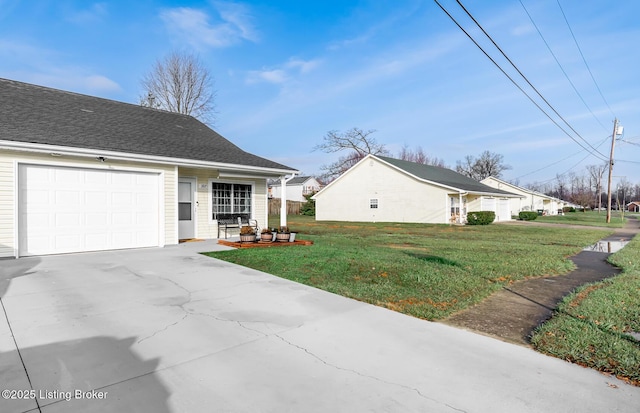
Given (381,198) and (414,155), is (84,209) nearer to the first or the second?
(381,198)

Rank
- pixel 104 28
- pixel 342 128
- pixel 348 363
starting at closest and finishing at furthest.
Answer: pixel 348 363
pixel 104 28
pixel 342 128

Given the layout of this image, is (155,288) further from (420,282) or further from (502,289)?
(502,289)

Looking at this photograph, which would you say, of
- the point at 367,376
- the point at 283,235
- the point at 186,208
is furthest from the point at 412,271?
the point at 186,208

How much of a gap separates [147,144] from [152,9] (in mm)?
5254

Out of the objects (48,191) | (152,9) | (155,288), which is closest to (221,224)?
(48,191)

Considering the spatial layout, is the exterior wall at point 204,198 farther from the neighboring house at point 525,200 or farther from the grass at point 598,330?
the neighboring house at point 525,200

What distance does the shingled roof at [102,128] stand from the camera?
846cm

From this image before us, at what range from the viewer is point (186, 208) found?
1156 centimetres

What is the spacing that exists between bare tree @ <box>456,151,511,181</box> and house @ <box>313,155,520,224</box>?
37.9 meters

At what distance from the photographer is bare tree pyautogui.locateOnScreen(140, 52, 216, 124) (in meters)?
26.2

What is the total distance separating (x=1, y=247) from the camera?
7684mm

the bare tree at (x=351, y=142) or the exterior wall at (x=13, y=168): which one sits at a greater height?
the bare tree at (x=351, y=142)

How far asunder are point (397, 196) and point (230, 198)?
16.6 metres

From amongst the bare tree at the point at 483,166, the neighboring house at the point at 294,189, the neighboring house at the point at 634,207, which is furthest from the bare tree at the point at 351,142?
the neighboring house at the point at 634,207
